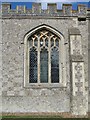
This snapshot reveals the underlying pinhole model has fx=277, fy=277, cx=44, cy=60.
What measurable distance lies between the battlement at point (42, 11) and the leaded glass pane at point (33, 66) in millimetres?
2390

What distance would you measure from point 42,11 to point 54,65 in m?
3.61

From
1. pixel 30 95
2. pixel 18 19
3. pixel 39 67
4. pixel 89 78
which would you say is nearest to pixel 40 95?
pixel 30 95

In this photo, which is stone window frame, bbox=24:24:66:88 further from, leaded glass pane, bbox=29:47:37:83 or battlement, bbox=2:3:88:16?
battlement, bbox=2:3:88:16

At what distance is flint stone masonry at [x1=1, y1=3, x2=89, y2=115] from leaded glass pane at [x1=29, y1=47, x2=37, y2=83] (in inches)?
27.1

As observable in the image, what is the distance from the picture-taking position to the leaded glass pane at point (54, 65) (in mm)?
17969

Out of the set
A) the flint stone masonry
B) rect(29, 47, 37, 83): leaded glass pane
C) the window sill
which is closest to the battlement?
the flint stone masonry

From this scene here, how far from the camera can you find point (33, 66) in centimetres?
1803

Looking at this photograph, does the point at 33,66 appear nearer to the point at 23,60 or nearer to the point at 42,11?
the point at 23,60

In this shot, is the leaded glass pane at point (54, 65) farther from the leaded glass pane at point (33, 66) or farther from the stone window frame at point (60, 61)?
the leaded glass pane at point (33, 66)

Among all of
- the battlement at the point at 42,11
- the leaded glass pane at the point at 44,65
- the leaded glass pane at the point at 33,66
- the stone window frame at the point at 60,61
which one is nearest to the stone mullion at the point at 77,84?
the stone window frame at the point at 60,61

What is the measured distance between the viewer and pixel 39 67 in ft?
59.0

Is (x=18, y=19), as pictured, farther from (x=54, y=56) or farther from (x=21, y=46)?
(x=54, y=56)

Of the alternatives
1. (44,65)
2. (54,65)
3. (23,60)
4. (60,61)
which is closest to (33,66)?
(44,65)

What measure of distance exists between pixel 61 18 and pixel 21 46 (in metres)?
3.17
